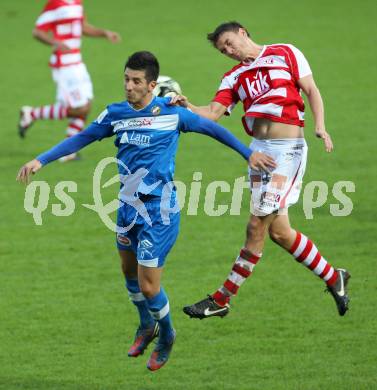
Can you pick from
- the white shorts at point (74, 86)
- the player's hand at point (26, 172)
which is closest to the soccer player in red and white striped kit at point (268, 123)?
the player's hand at point (26, 172)

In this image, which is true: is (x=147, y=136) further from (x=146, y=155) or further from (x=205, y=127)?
(x=205, y=127)

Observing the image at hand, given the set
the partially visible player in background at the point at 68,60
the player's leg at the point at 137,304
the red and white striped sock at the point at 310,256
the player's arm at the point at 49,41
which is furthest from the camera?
the partially visible player in background at the point at 68,60

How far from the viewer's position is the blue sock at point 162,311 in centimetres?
884

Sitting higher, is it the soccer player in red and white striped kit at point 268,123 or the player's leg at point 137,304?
the soccer player in red and white striped kit at point 268,123

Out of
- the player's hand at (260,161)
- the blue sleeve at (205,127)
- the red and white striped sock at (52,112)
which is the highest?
the blue sleeve at (205,127)

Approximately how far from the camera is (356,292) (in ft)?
38.6

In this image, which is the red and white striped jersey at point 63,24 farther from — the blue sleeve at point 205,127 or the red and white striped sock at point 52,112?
the blue sleeve at point 205,127

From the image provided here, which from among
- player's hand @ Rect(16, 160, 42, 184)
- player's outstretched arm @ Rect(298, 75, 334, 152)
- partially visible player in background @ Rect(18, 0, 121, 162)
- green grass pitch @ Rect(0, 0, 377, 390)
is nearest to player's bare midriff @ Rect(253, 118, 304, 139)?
player's outstretched arm @ Rect(298, 75, 334, 152)

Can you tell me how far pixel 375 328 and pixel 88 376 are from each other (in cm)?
291

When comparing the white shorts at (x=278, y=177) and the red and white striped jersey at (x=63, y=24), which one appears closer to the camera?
the white shorts at (x=278, y=177)

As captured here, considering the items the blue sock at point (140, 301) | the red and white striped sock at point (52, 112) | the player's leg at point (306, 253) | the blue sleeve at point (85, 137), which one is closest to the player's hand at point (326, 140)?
the player's leg at point (306, 253)

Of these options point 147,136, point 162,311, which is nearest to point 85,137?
point 147,136

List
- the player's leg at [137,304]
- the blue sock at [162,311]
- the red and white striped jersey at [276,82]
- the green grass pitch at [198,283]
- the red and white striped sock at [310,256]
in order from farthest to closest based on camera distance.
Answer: the green grass pitch at [198,283], the red and white striped sock at [310,256], the red and white striped jersey at [276,82], the player's leg at [137,304], the blue sock at [162,311]

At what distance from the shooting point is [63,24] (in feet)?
56.1
